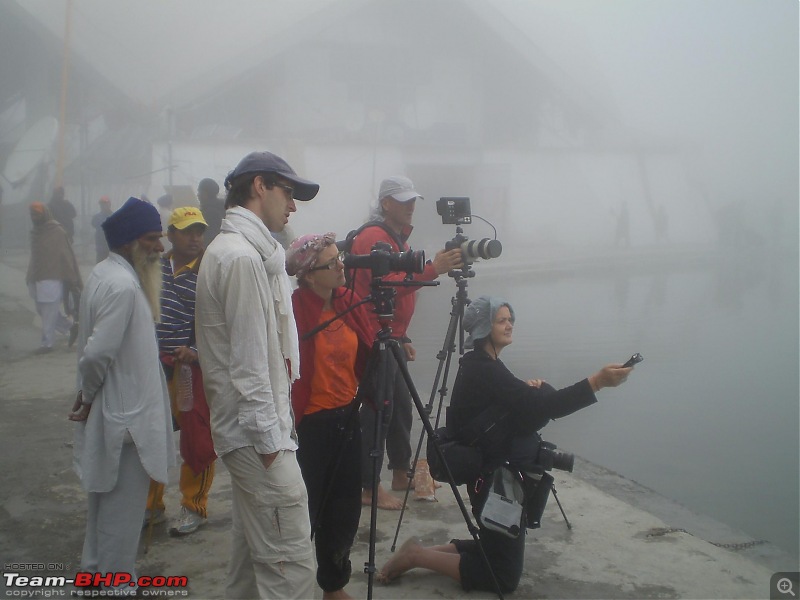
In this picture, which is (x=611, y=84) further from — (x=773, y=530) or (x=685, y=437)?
(x=773, y=530)

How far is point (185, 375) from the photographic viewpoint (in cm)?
297

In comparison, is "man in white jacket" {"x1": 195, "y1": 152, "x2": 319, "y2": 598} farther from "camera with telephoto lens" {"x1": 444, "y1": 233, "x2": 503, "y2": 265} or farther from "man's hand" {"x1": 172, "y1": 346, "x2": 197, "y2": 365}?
"camera with telephoto lens" {"x1": 444, "y1": 233, "x2": 503, "y2": 265}

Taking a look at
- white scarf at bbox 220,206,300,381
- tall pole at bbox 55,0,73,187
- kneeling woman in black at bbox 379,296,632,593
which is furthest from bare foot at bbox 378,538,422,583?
tall pole at bbox 55,0,73,187

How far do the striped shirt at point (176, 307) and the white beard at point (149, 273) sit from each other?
1.53ft

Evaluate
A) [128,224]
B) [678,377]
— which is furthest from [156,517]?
[678,377]

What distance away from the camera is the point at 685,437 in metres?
5.18

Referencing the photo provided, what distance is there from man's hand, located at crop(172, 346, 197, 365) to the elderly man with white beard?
50 centimetres

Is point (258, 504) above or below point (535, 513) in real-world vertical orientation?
above

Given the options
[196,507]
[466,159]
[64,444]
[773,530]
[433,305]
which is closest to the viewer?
[196,507]

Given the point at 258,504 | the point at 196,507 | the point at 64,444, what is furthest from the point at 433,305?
the point at 258,504

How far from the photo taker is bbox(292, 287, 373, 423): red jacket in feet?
7.84

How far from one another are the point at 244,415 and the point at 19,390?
4.39 meters

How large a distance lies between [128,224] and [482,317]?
1224 mm

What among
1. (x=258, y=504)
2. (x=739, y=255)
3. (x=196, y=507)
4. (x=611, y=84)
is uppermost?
(x=611, y=84)
